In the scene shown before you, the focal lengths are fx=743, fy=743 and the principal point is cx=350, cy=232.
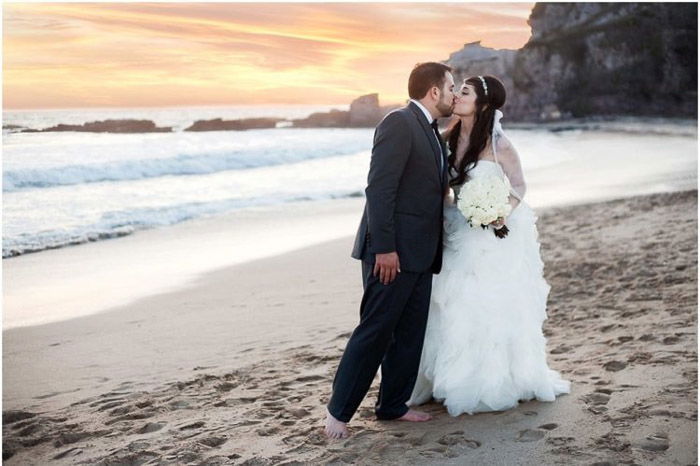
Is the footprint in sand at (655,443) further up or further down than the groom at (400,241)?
further down

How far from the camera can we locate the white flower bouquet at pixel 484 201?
153 inches

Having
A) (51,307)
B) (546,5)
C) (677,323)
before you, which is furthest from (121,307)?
(546,5)

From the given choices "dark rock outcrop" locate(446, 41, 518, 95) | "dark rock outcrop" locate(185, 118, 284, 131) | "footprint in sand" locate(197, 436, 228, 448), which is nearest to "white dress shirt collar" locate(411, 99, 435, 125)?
"footprint in sand" locate(197, 436, 228, 448)

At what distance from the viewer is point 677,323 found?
17.9ft

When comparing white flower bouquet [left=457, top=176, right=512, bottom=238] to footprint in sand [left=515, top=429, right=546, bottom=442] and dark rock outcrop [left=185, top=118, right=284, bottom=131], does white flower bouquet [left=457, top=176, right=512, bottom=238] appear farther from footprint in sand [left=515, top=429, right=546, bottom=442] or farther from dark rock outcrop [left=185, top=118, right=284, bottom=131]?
dark rock outcrop [left=185, top=118, right=284, bottom=131]

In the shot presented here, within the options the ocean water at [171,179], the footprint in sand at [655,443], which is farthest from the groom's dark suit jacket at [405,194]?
the ocean water at [171,179]

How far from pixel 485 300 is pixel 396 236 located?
26.8 inches

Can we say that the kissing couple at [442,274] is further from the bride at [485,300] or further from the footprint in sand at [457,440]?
the footprint in sand at [457,440]

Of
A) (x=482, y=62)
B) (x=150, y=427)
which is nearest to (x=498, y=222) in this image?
(x=150, y=427)

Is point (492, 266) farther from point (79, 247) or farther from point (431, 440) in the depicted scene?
point (79, 247)

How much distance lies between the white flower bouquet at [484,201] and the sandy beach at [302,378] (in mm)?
1077

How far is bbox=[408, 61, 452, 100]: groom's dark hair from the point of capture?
398 cm

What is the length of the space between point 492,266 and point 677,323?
6.97ft

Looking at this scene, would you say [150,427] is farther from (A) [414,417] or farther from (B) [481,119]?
(B) [481,119]
